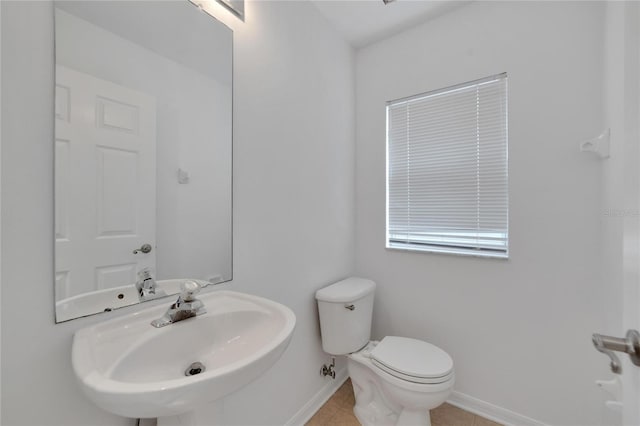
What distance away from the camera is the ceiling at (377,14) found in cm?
157

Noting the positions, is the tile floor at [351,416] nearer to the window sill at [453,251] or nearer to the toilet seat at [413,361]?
the toilet seat at [413,361]

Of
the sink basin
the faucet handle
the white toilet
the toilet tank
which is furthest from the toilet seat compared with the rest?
the faucet handle

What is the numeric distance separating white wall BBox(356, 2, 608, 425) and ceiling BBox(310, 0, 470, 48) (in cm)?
7

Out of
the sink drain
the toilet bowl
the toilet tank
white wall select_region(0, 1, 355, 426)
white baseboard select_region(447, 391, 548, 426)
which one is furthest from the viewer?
the toilet tank

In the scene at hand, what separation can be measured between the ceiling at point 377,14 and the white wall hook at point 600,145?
1.08m

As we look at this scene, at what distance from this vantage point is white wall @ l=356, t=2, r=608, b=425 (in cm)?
127

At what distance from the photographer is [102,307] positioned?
2.60 feet

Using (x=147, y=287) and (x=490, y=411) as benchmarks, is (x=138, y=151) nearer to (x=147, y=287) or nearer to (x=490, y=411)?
(x=147, y=287)

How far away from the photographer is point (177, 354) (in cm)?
84

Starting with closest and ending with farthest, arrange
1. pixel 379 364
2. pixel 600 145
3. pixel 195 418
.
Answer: pixel 195 418 → pixel 600 145 → pixel 379 364

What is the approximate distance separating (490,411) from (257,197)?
1.80 metres

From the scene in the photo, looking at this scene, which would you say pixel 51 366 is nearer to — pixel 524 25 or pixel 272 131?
pixel 272 131

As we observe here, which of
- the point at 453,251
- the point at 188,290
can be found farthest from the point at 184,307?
the point at 453,251

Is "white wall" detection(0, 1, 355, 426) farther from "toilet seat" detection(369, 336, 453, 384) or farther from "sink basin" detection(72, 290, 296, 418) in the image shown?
"toilet seat" detection(369, 336, 453, 384)
